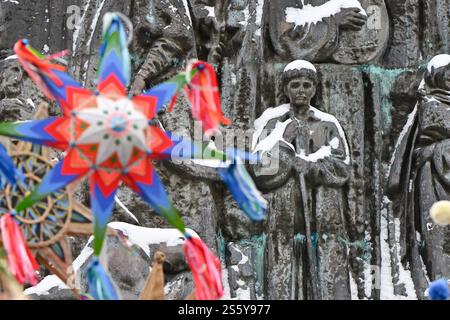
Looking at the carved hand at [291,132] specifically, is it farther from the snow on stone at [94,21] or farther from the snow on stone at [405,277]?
the snow on stone at [94,21]

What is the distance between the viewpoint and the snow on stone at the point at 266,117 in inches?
542

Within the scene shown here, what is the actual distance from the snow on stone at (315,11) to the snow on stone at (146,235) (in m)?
2.12

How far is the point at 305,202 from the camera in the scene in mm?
13523

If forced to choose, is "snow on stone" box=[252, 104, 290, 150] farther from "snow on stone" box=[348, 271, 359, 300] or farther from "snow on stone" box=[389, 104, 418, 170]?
"snow on stone" box=[348, 271, 359, 300]

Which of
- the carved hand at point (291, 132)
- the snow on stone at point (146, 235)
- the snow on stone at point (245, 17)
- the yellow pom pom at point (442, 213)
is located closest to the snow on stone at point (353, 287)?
the carved hand at point (291, 132)

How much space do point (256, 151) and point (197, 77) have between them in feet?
10.6

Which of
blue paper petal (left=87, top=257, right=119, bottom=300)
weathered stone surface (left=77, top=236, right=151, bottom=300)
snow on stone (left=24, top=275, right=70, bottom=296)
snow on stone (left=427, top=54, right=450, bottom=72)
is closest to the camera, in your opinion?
blue paper petal (left=87, top=257, right=119, bottom=300)

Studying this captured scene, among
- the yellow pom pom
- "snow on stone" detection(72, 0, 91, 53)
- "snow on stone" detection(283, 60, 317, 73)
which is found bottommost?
the yellow pom pom

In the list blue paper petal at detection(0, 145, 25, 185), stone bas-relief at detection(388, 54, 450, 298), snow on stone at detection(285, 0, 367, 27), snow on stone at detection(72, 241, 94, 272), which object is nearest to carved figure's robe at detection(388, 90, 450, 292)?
stone bas-relief at detection(388, 54, 450, 298)

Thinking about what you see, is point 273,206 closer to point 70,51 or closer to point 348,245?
point 348,245

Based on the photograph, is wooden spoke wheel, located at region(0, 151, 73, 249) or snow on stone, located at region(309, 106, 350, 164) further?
snow on stone, located at region(309, 106, 350, 164)

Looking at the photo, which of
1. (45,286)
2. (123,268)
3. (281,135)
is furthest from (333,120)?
(45,286)

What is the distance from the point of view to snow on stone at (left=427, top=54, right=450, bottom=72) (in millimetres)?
13891

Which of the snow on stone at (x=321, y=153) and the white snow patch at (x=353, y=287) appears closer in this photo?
the white snow patch at (x=353, y=287)
